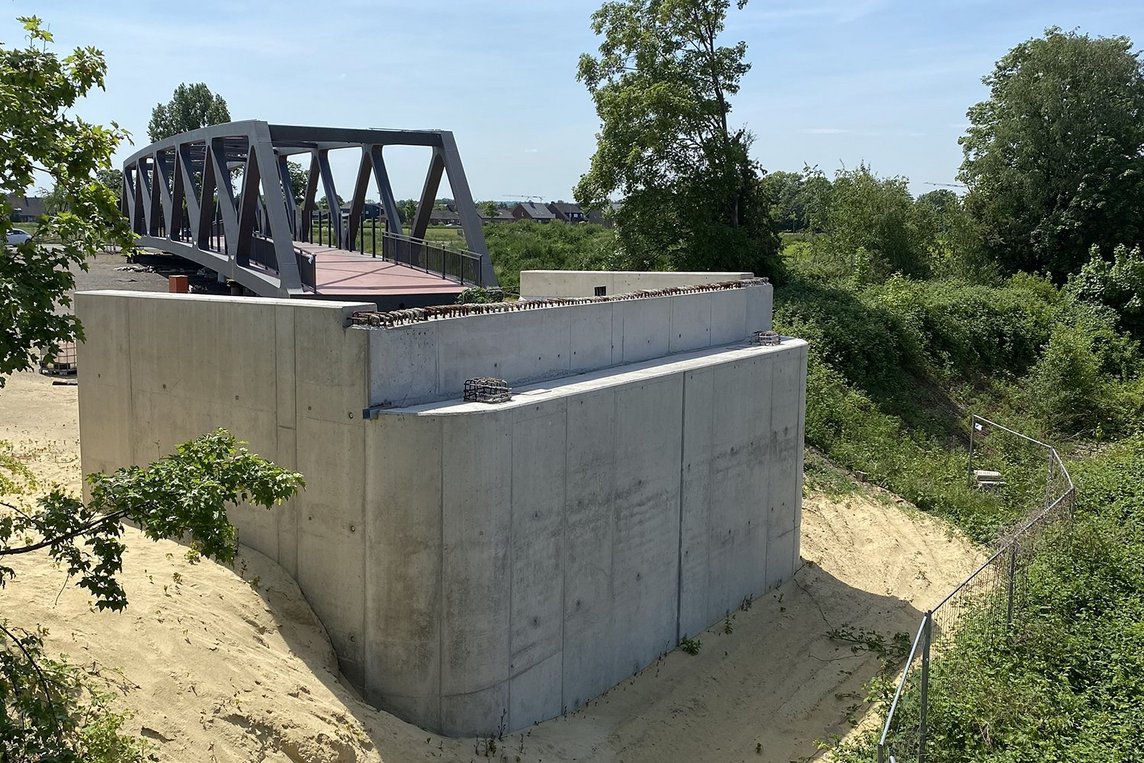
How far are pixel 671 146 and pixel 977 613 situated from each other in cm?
2157

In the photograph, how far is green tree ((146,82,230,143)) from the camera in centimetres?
7675

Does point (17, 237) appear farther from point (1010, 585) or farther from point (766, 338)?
point (1010, 585)

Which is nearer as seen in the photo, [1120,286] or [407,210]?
[1120,286]

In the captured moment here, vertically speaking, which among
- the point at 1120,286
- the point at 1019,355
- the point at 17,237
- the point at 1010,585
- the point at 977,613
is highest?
the point at 17,237

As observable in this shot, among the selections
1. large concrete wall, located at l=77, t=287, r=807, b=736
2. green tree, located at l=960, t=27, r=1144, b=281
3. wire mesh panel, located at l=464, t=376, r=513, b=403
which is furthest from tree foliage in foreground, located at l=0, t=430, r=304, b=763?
green tree, located at l=960, t=27, r=1144, b=281

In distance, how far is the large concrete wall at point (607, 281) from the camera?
1997cm

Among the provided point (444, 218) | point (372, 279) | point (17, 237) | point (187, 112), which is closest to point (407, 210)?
point (444, 218)

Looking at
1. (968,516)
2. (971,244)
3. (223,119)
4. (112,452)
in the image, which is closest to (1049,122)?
(971,244)

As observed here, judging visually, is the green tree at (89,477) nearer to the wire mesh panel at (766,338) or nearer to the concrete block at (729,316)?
the concrete block at (729,316)

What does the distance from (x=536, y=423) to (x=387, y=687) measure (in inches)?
129

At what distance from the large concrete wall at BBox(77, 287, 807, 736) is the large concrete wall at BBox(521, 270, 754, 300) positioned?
15.4ft

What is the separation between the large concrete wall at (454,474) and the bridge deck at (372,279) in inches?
309

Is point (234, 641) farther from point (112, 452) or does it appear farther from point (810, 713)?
point (810, 713)

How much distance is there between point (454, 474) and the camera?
10859 mm
